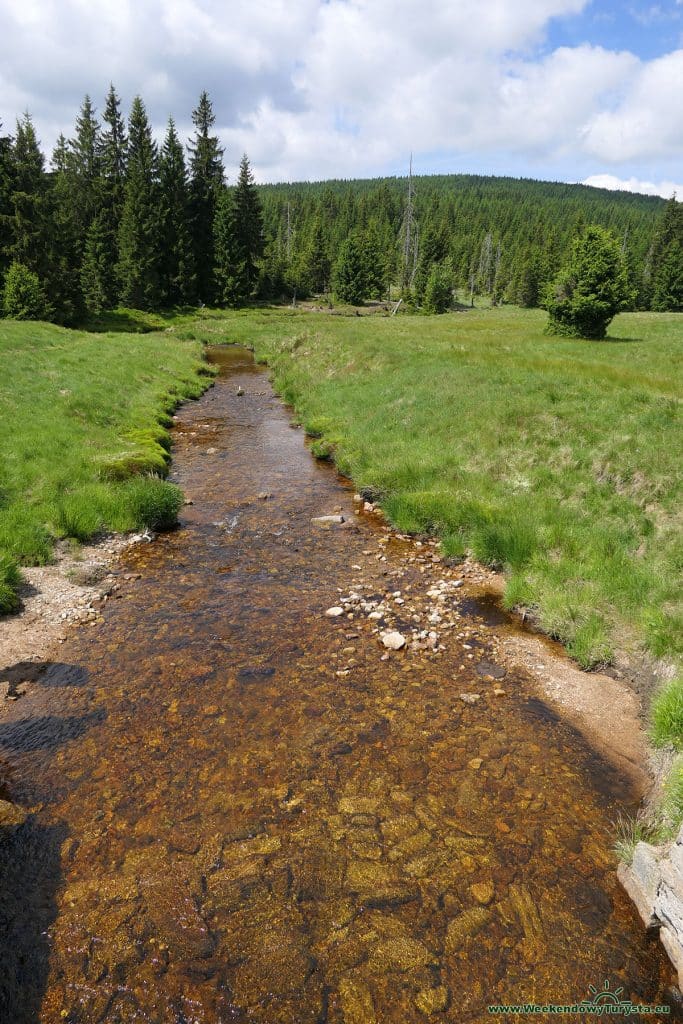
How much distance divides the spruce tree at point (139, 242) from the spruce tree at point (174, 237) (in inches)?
86.0

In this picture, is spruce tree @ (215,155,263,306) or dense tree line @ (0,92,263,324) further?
spruce tree @ (215,155,263,306)

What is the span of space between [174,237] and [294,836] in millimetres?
81837

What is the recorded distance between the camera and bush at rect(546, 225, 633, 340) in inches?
1576

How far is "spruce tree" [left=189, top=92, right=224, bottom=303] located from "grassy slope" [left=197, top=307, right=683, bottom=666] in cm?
6064

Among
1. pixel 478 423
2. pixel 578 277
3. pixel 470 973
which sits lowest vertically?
pixel 470 973

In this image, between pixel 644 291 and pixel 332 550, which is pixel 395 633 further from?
pixel 644 291

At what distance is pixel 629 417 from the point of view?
53.4 feet

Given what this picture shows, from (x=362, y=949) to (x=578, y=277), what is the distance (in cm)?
4561

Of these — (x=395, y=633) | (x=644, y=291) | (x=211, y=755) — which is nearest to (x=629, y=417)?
(x=395, y=633)

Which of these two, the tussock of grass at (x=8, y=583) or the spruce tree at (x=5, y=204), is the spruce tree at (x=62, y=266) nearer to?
the spruce tree at (x=5, y=204)

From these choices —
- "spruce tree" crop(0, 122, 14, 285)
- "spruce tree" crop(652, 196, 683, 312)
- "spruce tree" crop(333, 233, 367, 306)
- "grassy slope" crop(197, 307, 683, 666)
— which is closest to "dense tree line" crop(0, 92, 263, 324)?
"spruce tree" crop(0, 122, 14, 285)

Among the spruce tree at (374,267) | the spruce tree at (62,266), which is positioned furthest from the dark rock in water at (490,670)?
the spruce tree at (374,267)

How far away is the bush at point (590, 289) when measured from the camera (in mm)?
40031

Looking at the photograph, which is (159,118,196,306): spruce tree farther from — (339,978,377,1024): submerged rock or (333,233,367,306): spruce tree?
(339,978,377,1024): submerged rock
